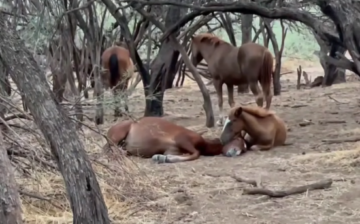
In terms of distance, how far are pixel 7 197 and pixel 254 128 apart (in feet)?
18.5

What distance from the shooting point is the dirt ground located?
5617 mm

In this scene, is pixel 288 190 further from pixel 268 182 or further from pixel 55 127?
pixel 55 127

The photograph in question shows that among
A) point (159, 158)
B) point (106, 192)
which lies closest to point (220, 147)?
point (159, 158)

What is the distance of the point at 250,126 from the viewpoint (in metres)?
8.89

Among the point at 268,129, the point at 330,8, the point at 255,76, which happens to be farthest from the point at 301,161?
the point at 255,76

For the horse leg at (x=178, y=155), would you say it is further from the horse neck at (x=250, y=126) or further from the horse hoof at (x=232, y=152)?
the horse neck at (x=250, y=126)

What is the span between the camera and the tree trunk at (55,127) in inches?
148

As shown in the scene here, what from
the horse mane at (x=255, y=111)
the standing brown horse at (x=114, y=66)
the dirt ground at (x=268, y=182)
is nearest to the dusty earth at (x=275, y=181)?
the dirt ground at (x=268, y=182)

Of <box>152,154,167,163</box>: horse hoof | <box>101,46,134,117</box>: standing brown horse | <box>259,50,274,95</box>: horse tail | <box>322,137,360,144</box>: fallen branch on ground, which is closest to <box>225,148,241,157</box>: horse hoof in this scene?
<box>152,154,167,163</box>: horse hoof

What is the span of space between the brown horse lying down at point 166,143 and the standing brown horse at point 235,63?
255cm

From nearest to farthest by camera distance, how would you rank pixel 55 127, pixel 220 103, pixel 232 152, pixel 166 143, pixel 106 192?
pixel 55 127
pixel 106 192
pixel 232 152
pixel 166 143
pixel 220 103

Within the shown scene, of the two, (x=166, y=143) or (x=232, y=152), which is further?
(x=166, y=143)

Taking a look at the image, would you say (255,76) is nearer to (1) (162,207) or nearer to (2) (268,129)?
(2) (268,129)

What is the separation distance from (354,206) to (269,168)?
6.27 ft
